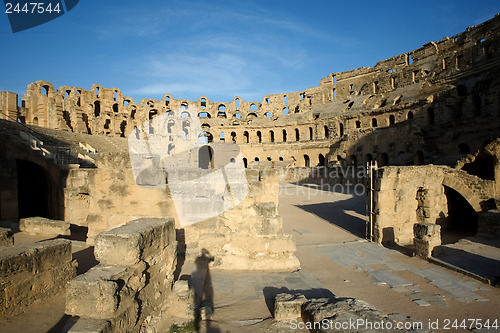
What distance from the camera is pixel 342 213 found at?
1574cm

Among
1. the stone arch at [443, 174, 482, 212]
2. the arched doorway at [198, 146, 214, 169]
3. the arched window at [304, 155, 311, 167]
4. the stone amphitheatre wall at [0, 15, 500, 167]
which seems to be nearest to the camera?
the stone arch at [443, 174, 482, 212]

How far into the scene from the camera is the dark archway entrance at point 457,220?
11.5m

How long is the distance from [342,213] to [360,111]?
22587 millimetres

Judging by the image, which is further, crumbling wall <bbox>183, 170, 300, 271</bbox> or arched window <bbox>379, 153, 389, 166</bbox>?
arched window <bbox>379, 153, 389, 166</bbox>

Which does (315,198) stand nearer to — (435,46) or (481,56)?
(481,56)

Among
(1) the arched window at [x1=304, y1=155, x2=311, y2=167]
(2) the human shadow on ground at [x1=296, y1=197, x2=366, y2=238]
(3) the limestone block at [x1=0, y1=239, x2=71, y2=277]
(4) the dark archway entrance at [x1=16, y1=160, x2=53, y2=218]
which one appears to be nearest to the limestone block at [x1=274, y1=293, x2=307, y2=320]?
(3) the limestone block at [x1=0, y1=239, x2=71, y2=277]

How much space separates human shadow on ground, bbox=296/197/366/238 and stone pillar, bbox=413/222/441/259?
2.77m

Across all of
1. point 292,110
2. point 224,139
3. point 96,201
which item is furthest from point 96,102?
point 96,201

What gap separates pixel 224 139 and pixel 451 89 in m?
29.4

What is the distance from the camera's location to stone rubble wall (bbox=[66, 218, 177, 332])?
3.13m

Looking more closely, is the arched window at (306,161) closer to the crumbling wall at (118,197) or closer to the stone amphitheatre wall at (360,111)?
the stone amphitheatre wall at (360,111)

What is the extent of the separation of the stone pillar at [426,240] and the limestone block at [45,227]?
10.0 m

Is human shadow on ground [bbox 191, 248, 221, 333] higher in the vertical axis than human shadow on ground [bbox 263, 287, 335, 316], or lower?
higher

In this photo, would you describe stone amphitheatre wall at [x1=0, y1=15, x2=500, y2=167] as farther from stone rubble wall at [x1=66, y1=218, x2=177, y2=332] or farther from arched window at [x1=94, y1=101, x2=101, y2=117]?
stone rubble wall at [x1=66, y1=218, x2=177, y2=332]
